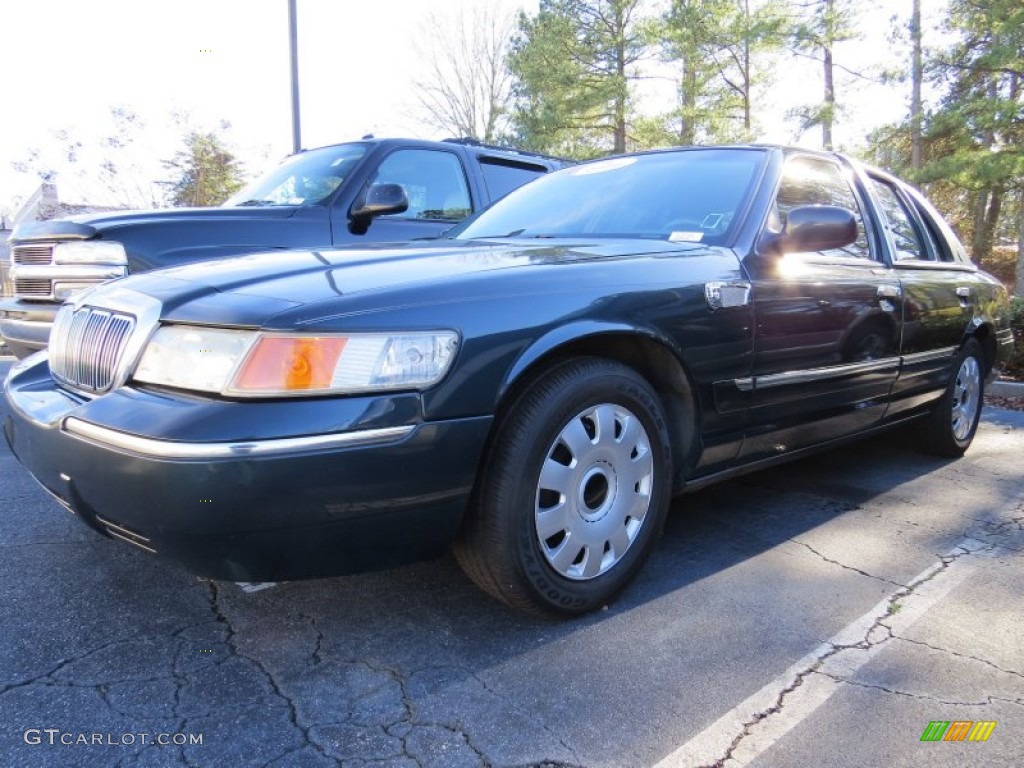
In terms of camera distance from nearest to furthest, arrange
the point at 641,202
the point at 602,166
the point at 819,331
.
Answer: the point at 819,331
the point at 641,202
the point at 602,166

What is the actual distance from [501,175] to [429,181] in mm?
686

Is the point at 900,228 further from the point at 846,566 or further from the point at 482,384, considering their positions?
the point at 482,384

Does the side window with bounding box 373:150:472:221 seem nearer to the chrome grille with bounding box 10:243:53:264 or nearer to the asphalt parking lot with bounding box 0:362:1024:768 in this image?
the chrome grille with bounding box 10:243:53:264

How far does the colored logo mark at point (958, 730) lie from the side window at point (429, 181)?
4225 millimetres

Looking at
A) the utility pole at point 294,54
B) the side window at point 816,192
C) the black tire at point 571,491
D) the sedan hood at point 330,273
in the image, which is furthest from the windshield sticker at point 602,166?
the utility pole at point 294,54

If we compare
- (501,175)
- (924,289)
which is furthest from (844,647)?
(501,175)

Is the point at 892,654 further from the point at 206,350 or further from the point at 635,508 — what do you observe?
the point at 206,350

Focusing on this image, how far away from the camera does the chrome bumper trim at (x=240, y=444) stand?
5.32 ft

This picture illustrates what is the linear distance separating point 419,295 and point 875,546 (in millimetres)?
2254

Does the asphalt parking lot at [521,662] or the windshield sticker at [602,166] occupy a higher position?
the windshield sticker at [602,166]

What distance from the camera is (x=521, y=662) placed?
2.02 metres

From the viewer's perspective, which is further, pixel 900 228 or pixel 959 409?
pixel 959 409

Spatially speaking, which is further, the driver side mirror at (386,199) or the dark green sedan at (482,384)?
the driver side mirror at (386,199)

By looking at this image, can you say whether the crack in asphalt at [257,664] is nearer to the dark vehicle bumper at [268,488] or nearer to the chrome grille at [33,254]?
the dark vehicle bumper at [268,488]
